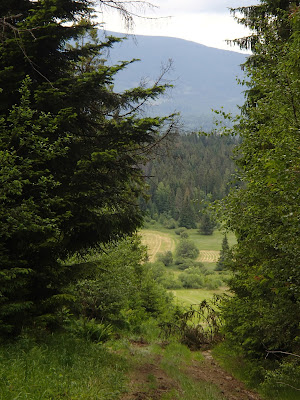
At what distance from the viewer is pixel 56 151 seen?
7602 millimetres

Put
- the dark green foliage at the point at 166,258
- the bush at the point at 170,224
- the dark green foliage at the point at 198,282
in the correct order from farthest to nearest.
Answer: the bush at the point at 170,224, the dark green foliage at the point at 166,258, the dark green foliage at the point at 198,282

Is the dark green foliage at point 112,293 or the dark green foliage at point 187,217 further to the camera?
the dark green foliage at point 187,217

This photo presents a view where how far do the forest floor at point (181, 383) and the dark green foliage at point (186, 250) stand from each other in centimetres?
9916

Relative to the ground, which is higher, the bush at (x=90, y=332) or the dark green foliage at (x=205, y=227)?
the bush at (x=90, y=332)

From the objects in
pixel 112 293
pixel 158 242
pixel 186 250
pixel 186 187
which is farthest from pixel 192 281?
pixel 186 187

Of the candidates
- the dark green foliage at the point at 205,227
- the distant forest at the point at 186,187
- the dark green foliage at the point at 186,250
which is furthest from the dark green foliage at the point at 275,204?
the dark green foliage at the point at 205,227

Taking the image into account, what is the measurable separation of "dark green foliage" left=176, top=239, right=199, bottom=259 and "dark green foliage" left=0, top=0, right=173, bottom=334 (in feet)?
338

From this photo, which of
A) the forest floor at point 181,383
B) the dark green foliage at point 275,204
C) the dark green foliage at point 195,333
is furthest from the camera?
the dark green foliage at point 195,333

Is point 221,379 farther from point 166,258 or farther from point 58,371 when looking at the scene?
point 166,258

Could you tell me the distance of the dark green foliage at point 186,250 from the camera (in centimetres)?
11053

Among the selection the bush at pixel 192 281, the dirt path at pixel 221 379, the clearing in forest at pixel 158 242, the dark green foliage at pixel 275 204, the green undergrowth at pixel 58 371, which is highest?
the dark green foliage at pixel 275 204

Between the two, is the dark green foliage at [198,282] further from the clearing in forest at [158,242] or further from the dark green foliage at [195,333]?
the dark green foliage at [195,333]

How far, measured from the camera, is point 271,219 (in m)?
6.60

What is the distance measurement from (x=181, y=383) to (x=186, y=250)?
10517cm
